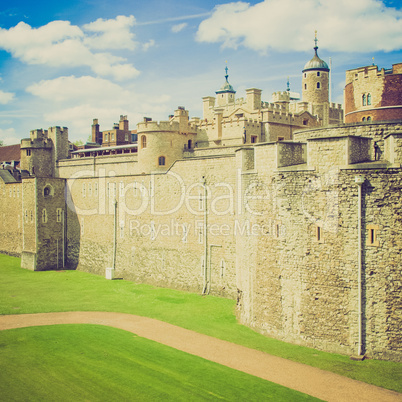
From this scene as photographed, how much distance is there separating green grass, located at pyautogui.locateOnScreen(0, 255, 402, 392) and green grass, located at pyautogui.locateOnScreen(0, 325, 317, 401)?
89.1 inches

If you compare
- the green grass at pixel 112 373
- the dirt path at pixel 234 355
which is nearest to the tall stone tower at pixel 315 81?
the dirt path at pixel 234 355

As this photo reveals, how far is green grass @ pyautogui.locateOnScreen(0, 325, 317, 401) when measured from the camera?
533 inches

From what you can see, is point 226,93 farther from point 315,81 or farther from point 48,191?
point 48,191

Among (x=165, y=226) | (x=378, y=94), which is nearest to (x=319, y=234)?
(x=378, y=94)

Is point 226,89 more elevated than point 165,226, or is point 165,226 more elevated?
point 226,89

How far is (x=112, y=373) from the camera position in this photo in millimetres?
15141

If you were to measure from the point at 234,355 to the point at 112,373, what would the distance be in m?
4.16

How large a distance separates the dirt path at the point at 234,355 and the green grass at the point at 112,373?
18.3 inches

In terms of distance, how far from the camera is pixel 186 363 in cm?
1592

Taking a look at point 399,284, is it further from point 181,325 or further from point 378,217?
point 181,325

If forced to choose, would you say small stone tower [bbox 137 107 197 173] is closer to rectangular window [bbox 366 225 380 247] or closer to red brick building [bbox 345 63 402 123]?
red brick building [bbox 345 63 402 123]

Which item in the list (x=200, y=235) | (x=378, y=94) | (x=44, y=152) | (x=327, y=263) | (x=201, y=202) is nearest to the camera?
(x=327, y=263)

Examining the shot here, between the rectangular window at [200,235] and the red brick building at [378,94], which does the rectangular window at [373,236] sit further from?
the rectangular window at [200,235]

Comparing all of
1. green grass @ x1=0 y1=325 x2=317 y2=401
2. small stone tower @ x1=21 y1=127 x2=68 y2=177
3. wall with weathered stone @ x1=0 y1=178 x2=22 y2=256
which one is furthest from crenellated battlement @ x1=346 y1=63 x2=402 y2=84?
small stone tower @ x1=21 y1=127 x2=68 y2=177
